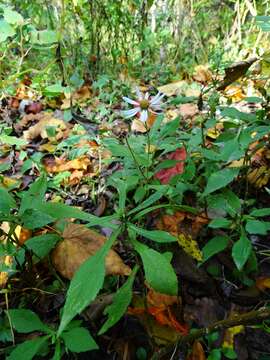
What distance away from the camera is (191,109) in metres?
2.14

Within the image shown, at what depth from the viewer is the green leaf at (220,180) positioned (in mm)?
1035

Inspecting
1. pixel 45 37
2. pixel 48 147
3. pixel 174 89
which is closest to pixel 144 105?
pixel 45 37

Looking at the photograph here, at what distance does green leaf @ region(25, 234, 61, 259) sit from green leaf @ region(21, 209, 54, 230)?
0.25ft

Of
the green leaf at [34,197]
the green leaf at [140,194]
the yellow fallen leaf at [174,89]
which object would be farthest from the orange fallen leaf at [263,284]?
the yellow fallen leaf at [174,89]

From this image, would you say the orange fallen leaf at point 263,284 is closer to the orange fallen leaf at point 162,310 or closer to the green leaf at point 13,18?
the orange fallen leaf at point 162,310

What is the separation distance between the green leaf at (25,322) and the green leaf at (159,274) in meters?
0.32

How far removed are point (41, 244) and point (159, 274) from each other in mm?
429

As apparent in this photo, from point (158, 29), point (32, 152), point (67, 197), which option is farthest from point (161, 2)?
point (67, 197)

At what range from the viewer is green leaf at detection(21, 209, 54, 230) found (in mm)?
956

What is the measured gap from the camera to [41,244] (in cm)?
103

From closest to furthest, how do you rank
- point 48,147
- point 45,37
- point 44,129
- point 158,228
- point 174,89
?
point 158,228 < point 45,37 < point 48,147 < point 44,129 < point 174,89

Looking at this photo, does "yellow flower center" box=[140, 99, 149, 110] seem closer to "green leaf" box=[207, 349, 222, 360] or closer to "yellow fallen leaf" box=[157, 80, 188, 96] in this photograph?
"green leaf" box=[207, 349, 222, 360]

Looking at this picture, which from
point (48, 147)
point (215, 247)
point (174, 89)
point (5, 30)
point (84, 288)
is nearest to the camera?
point (84, 288)

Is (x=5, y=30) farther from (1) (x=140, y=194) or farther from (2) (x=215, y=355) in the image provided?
(2) (x=215, y=355)
